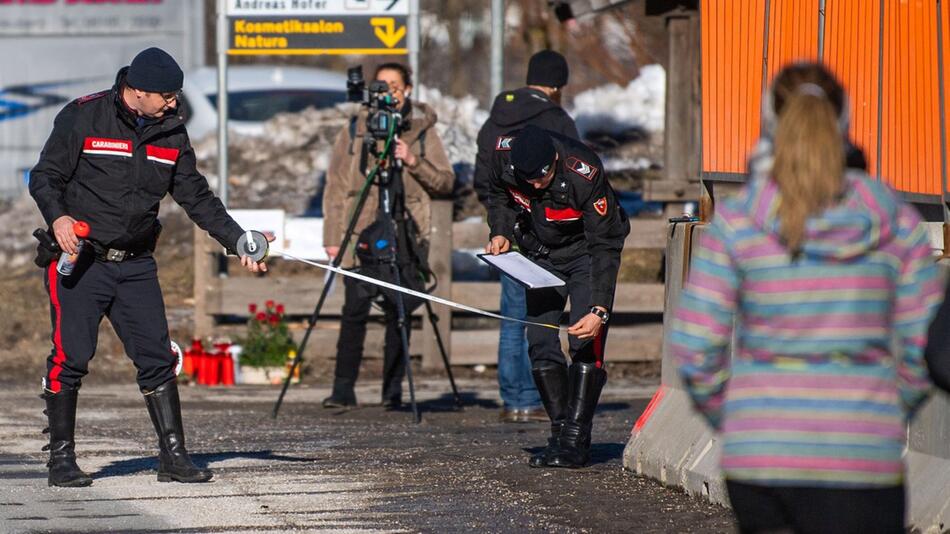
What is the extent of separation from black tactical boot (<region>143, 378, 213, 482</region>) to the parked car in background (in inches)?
477

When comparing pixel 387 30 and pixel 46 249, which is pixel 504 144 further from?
pixel 387 30

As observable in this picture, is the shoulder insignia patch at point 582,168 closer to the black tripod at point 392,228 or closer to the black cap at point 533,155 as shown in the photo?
the black cap at point 533,155

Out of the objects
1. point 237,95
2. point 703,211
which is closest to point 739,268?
point 703,211

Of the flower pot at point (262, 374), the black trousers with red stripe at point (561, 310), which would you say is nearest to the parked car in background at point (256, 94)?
the flower pot at point (262, 374)

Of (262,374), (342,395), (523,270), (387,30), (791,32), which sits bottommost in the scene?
(262,374)

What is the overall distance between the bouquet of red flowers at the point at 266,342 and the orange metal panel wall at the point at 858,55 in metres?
6.02

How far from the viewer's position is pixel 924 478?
18.2ft

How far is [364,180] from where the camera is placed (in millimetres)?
10148

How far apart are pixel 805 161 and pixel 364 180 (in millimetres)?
6907

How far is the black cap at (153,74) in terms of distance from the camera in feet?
21.7

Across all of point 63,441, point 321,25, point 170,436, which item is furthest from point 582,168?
point 321,25

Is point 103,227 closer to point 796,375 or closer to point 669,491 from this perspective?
point 669,491

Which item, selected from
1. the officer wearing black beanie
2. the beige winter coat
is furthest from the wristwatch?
the beige winter coat

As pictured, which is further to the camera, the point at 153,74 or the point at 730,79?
the point at 730,79
